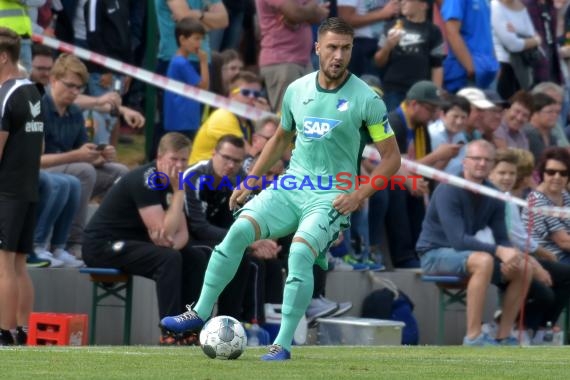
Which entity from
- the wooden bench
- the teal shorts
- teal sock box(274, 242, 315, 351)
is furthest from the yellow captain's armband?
the wooden bench

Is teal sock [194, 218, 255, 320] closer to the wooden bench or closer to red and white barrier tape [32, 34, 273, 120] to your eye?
the wooden bench

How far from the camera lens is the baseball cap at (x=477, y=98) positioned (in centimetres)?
1803

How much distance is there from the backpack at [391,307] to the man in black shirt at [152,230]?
2.74 meters

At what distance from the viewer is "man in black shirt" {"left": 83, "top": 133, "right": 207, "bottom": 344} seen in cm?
1368

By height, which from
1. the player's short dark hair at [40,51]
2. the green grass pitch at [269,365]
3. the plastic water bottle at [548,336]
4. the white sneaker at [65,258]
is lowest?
the plastic water bottle at [548,336]

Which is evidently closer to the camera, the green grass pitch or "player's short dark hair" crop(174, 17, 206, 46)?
the green grass pitch

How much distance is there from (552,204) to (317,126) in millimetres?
6734

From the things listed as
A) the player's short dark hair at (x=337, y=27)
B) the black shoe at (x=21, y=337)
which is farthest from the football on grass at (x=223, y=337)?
the black shoe at (x=21, y=337)

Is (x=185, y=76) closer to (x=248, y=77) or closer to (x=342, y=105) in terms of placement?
(x=248, y=77)

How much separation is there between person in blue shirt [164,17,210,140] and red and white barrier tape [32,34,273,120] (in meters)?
0.46

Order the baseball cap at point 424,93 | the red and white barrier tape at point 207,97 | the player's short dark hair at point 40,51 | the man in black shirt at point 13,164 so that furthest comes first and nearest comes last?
the baseball cap at point 424,93
the red and white barrier tape at point 207,97
the player's short dark hair at point 40,51
the man in black shirt at point 13,164

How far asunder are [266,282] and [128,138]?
4.48 meters

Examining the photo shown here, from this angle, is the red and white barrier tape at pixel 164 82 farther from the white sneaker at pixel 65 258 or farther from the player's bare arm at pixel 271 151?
the player's bare arm at pixel 271 151

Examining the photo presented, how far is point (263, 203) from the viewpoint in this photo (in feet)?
34.0
